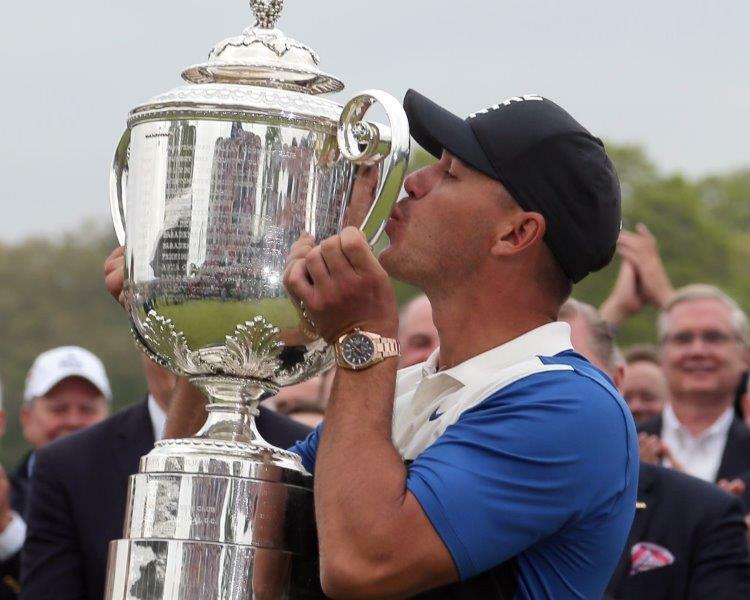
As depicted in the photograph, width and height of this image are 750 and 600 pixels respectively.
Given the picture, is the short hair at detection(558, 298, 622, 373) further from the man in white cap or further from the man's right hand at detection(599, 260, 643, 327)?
the man in white cap

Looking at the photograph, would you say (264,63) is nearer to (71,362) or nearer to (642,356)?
(71,362)

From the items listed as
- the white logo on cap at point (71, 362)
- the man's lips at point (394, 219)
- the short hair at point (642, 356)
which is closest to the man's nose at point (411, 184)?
the man's lips at point (394, 219)

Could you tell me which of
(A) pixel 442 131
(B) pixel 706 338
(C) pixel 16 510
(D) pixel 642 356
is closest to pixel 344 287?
(A) pixel 442 131

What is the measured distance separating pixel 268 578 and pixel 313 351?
47cm

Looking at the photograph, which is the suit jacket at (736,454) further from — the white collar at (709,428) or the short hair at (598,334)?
the short hair at (598,334)

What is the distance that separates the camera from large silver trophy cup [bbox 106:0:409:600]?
3.34 m

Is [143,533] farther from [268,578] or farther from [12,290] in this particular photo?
[12,290]

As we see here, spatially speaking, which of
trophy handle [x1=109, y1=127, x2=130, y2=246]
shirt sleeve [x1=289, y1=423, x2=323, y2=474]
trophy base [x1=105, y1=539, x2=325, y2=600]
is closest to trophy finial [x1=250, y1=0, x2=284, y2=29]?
trophy handle [x1=109, y1=127, x2=130, y2=246]

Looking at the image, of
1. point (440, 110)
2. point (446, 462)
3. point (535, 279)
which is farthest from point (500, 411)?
point (440, 110)

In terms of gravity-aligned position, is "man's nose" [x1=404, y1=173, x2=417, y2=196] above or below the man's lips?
above

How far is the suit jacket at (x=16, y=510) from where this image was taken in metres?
6.88

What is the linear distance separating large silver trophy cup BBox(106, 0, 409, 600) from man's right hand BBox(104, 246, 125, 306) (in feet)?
0.86

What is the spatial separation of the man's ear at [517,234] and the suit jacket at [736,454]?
4021 mm

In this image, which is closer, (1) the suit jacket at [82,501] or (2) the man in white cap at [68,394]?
(1) the suit jacket at [82,501]
